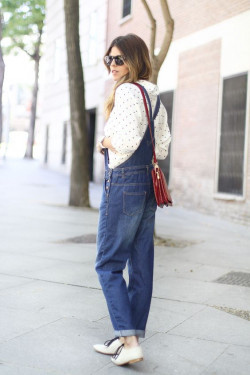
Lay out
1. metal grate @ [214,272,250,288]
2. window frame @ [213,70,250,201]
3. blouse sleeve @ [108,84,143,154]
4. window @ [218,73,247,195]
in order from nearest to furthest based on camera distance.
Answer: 1. blouse sleeve @ [108,84,143,154]
2. metal grate @ [214,272,250,288]
3. window frame @ [213,70,250,201]
4. window @ [218,73,247,195]

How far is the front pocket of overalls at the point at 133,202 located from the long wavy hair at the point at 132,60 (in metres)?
0.50

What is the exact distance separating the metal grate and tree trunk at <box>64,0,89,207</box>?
6.77 meters

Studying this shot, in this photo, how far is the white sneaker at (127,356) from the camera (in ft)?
11.0

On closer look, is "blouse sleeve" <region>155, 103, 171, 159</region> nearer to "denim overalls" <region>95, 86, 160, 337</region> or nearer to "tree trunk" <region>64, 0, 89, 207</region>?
"denim overalls" <region>95, 86, 160, 337</region>

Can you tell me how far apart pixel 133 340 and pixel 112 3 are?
17893 mm

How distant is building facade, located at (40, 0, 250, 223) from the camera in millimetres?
12094

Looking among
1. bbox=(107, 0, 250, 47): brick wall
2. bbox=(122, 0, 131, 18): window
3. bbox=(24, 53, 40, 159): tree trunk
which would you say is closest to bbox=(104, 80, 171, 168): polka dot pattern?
bbox=(107, 0, 250, 47): brick wall

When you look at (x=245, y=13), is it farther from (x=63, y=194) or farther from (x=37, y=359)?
(x=37, y=359)

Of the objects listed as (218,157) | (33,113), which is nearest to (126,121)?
(218,157)

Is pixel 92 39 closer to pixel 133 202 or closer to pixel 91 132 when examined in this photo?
pixel 91 132

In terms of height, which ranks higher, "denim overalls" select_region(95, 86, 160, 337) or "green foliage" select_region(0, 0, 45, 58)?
"green foliage" select_region(0, 0, 45, 58)

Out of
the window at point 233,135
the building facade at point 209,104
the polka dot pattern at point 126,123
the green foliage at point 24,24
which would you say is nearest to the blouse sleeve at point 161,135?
the polka dot pattern at point 126,123

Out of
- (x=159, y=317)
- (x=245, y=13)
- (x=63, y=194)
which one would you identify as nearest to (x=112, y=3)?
(x=63, y=194)

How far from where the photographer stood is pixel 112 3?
19781 mm
